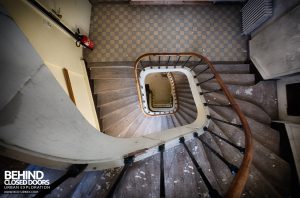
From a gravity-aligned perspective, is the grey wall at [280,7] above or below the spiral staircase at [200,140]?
above

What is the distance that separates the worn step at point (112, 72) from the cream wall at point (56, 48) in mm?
302

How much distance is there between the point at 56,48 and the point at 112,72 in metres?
1.63

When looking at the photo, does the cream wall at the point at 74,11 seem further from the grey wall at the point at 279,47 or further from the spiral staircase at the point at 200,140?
the grey wall at the point at 279,47

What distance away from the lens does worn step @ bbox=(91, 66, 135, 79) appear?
4.74 meters

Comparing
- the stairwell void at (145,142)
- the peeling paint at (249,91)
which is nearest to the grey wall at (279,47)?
the stairwell void at (145,142)

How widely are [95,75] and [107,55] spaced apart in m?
0.72

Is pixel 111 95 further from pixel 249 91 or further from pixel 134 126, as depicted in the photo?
pixel 249 91

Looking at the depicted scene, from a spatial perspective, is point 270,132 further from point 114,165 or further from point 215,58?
point 114,165

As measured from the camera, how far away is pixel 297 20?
3268mm

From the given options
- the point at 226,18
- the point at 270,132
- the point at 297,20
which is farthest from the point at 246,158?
the point at 226,18

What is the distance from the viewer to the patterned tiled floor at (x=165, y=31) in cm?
504

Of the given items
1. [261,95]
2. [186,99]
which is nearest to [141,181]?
[261,95]

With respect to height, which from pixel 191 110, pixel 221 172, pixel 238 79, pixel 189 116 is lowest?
pixel 221 172

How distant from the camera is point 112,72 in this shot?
4.82 m
